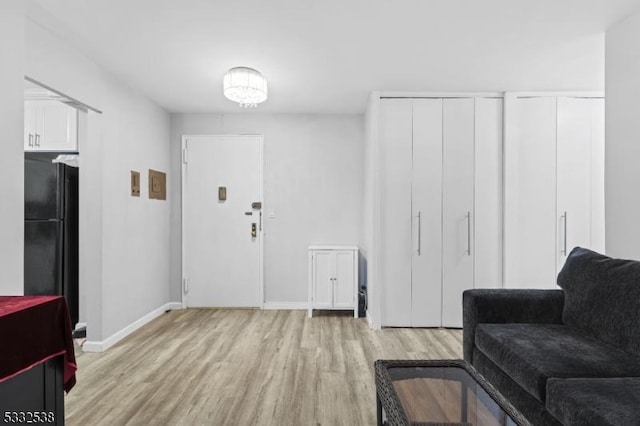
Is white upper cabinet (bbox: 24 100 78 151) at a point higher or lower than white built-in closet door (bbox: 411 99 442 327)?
higher

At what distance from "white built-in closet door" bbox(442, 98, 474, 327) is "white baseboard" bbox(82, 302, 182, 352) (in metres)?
3.15

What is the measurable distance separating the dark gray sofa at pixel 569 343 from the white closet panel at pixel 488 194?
1.44 metres

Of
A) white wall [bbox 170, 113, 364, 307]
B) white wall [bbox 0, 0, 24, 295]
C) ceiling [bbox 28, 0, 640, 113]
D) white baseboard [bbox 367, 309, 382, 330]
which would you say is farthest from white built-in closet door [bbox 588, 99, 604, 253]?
white wall [bbox 0, 0, 24, 295]

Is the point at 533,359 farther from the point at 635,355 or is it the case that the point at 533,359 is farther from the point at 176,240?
the point at 176,240

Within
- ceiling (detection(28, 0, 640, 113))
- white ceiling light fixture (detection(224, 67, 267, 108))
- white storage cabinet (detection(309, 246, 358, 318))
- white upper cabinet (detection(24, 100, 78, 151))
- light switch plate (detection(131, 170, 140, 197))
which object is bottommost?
white storage cabinet (detection(309, 246, 358, 318))

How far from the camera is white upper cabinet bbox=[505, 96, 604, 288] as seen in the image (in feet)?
12.8

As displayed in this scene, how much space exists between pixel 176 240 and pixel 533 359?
4.13 metres

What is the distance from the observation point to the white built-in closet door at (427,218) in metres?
3.99

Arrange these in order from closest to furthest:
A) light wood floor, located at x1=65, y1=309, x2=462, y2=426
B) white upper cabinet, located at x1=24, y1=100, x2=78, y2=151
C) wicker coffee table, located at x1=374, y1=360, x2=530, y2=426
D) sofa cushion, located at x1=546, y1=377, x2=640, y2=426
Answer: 1. sofa cushion, located at x1=546, y1=377, x2=640, y2=426
2. wicker coffee table, located at x1=374, y1=360, x2=530, y2=426
3. light wood floor, located at x1=65, y1=309, x2=462, y2=426
4. white upper cabinet, located at x1=24, y1=100, x2=78, y2=151

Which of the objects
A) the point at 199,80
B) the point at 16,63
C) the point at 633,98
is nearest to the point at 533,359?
the point at 633,98

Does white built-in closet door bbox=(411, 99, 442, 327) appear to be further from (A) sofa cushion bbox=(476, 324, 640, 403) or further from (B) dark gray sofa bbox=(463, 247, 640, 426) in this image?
(A) sofa cushion bbox=(476, 324, 640, 403)

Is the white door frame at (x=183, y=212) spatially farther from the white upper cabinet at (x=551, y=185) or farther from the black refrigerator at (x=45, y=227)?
the white upper cabinet at (x=551, y=185)

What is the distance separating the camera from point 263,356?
3191 millimetres

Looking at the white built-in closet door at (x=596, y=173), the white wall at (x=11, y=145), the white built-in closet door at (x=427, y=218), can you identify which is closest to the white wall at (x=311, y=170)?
the white built-in closet door at (x=427, y=218)
